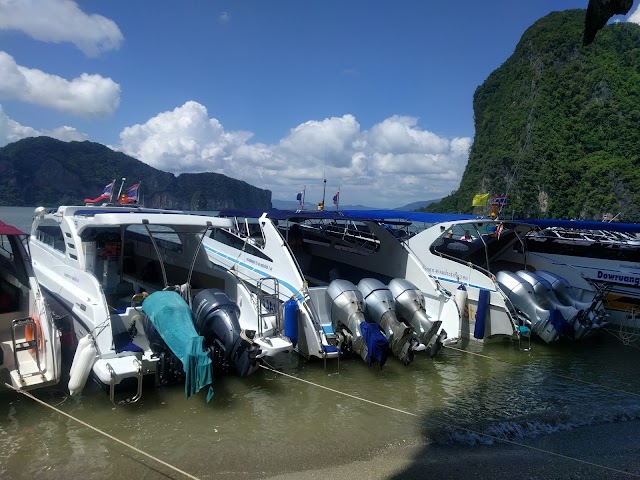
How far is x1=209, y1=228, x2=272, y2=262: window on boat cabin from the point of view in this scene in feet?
30.6

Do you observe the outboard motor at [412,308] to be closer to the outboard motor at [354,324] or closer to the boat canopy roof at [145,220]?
the outboard motor at [354,324]

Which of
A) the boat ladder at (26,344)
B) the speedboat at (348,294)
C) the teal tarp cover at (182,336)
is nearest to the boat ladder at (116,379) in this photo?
the teal tarp cover at (182,336)

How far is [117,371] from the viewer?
5.29 meters

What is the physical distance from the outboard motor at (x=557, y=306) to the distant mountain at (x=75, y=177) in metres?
75.6

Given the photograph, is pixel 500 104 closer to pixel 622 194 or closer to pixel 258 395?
pixel 622 194

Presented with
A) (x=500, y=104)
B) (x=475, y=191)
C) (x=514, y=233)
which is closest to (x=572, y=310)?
(x=514, y=233)

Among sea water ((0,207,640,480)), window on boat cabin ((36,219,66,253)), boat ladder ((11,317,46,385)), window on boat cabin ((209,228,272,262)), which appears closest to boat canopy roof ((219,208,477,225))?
window on boat cabin ((209,228,272,262))

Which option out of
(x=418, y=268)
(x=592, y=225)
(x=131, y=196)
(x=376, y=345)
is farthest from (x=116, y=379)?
(x=592, y=225)

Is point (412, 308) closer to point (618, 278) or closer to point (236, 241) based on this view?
point (236, 241)

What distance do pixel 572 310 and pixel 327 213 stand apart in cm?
577

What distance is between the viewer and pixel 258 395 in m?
6.33

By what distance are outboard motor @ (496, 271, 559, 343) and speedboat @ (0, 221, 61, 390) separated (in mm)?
8378

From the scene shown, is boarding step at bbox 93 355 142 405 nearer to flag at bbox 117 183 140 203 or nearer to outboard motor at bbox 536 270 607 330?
flag at bbox 117 183 140 203

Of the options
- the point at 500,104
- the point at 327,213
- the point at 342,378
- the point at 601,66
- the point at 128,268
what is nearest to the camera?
the point at 342,378
